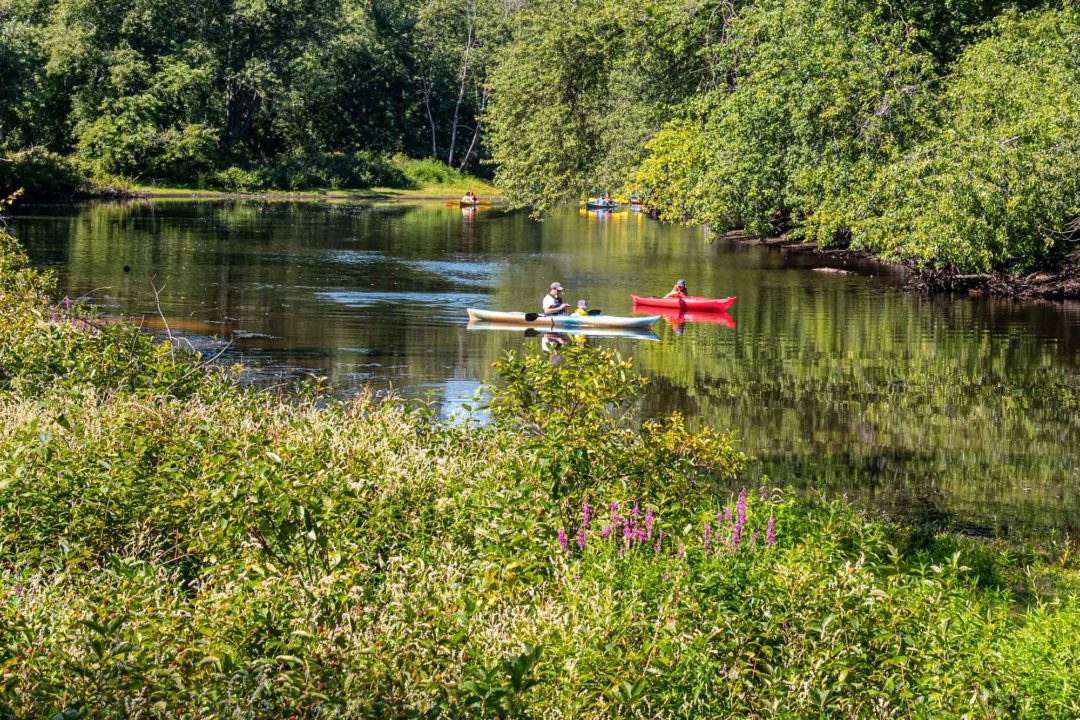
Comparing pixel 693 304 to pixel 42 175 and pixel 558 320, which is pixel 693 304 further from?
pixel 42 175

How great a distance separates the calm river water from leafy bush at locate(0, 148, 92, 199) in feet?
34.8

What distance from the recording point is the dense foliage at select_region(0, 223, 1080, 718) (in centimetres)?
557

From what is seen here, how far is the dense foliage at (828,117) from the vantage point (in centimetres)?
2842

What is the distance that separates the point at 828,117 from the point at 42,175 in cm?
4615

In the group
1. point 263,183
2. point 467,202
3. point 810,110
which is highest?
point 263,183

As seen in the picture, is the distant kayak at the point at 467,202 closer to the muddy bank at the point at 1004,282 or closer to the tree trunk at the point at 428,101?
the tree trunk at the point at 428,101

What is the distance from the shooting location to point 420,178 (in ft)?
302

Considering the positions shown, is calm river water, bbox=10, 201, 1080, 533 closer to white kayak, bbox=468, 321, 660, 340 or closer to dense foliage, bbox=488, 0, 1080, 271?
white kayak, bbox=468, 321, 660, 340

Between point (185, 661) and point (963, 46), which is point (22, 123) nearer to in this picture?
point (963, 46)

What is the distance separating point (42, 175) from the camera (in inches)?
2542

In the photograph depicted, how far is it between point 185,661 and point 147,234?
44.5 m

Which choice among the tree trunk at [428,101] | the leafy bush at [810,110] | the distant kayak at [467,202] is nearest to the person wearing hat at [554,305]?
the leafy bush at [810,110]

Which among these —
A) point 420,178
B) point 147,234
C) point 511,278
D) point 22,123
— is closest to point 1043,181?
point 511,278

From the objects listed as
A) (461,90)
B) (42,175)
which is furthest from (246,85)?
(42,175)
